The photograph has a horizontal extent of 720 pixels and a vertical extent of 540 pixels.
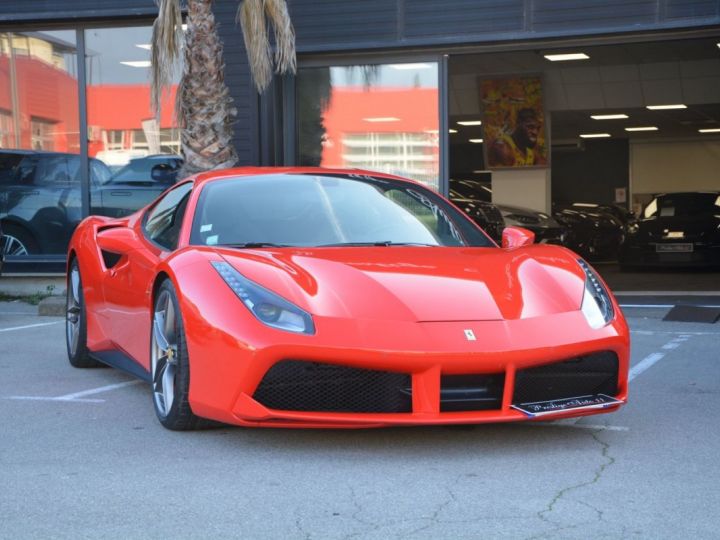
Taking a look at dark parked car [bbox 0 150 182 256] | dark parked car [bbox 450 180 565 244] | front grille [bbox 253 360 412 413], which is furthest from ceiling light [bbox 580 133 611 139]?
front grille [bbox 253 360 412 413]

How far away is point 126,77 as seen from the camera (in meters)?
12.8

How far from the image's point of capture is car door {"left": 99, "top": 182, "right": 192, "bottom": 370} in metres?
5.39

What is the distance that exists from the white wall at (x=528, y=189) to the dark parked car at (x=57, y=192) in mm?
8407

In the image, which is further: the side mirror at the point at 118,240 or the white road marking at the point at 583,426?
the side mirror at the point at 118,240

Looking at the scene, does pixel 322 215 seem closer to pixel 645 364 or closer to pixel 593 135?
pixel 645 364

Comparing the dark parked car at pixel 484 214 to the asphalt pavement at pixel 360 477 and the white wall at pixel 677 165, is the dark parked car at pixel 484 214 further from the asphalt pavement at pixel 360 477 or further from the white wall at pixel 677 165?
the white wall at pixel 677 165

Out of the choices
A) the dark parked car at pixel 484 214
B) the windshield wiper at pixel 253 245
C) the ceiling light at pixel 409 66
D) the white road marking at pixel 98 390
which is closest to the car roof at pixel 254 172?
the windshield wiper at pixel 253 245

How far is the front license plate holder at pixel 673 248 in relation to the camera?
16.9 m

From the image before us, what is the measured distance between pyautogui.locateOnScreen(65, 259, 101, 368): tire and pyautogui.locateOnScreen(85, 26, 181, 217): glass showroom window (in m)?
5.82

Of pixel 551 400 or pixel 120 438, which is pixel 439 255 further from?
pixel 120 438

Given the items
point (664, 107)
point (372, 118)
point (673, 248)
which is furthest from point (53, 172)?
point (664, 107)

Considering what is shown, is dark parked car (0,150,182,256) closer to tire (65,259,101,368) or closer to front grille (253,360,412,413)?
tire (65,259,101,368)

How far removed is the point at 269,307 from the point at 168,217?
1605mm

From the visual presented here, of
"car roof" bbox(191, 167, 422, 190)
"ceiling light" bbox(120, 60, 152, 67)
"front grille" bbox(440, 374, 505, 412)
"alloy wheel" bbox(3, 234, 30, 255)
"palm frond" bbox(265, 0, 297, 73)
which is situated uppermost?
"palm frond" bbox(265, 0, 297, 73)
